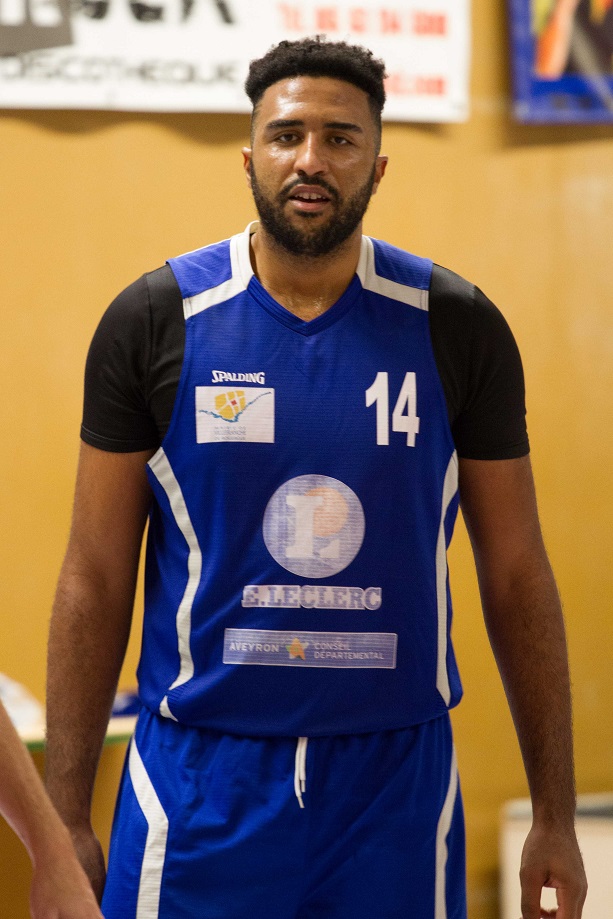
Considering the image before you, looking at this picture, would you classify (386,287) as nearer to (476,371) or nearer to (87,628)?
(476,371)

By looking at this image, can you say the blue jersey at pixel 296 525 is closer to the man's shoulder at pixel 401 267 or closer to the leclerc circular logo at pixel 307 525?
the leclerc circular logo at pixel 307 525

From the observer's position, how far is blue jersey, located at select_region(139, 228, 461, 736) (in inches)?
61.4

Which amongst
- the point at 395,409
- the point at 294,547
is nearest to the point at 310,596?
the point at 294,547

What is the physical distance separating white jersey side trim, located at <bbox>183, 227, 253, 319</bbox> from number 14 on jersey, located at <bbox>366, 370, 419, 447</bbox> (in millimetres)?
239

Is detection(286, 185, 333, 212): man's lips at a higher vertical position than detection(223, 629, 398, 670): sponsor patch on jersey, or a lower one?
higher

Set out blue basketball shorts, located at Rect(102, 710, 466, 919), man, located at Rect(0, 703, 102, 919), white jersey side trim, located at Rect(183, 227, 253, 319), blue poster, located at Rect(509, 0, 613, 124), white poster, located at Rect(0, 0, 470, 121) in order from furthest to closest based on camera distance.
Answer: blue poster, located at Rect(509, 0, 613, 124) → white poster, located at Rect(0, 0, 470, 121) → white jersey side trim, located at Rect(183, 227, 253, 319) → blue basketball shorts, located at Rect(102, 710, 466, 919) → man, located at Rect(0, 703, 102, 919)

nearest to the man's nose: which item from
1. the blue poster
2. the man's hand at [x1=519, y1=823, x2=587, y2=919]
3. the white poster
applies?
the man's hand at [x1=519, y1=823, x2=587, y2=919]

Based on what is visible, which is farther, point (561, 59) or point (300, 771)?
point (561, 59)

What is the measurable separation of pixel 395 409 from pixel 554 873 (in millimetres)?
710

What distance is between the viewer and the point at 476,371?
166 cm

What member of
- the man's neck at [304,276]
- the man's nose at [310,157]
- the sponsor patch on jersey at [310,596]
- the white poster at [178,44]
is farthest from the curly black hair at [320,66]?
the white poster at [178,44]

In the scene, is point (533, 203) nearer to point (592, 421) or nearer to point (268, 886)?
point (592, 421)

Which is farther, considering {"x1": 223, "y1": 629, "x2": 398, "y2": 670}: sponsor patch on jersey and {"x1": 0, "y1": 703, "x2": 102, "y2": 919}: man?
{"x1": 223, "y1": 629, "x2": 398, "y2": 670}: sponsor patch on jersey

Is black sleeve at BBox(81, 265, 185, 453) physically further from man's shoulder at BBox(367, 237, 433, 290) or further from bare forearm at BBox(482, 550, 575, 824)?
bare forearm at BBox(482, 550, 575, 824)
